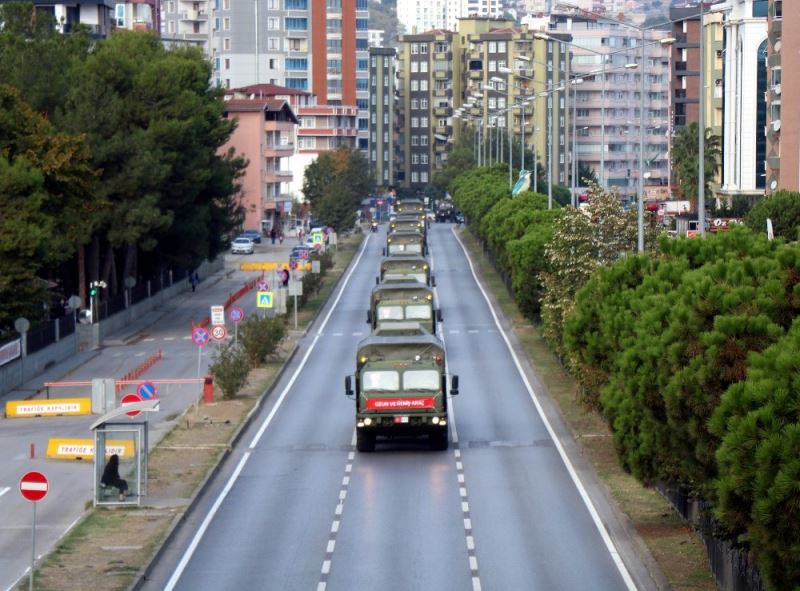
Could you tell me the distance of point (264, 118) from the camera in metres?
153

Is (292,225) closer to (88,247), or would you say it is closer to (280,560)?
(88,247)

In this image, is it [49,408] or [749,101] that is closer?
[49,408]

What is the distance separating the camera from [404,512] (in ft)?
119

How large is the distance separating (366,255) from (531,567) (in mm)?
94250

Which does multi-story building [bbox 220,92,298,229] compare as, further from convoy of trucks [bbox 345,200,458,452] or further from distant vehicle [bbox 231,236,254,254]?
convoy of trucks [bbox 345,200,458,452]

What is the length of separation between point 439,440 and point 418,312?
1877 centimetres

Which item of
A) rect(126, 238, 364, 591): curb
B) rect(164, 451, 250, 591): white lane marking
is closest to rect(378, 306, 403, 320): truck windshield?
rect(126, 238, 364, 591): curb

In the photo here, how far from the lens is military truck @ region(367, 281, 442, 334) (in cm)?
6247

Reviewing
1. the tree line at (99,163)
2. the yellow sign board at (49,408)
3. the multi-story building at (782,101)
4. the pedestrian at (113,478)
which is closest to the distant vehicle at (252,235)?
Answer: the tree line at (99,163)

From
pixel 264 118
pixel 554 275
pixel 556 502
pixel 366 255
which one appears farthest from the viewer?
pixel 264 118

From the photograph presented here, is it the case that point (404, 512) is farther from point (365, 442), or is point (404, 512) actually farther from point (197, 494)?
point (365, 442)

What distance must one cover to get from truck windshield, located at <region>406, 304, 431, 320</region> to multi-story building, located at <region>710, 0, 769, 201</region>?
62109 millimetres

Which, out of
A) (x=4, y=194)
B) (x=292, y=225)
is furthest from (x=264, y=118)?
(x=4, y=194)

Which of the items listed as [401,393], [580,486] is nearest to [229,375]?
[401,393]
